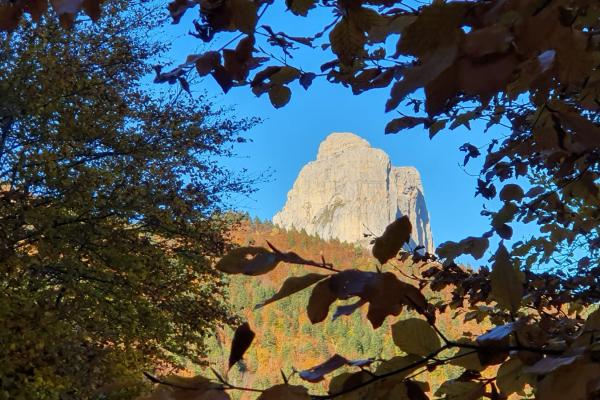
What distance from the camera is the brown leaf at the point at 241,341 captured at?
2.27 ft

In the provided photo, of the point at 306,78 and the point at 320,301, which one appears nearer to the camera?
the point at 320,301

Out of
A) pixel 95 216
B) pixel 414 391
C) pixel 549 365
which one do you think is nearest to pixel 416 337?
pixel 414 391

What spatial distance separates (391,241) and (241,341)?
22 cm

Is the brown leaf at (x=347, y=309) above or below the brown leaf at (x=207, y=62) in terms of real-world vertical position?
below

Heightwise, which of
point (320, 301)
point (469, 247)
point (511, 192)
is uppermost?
point (511, 192)

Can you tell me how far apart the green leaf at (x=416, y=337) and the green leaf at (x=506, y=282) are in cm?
10

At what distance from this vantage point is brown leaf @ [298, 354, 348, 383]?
702 mm

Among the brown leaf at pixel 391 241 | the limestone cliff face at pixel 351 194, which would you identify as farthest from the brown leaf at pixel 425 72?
the limestone cliff face at pixel 351 194

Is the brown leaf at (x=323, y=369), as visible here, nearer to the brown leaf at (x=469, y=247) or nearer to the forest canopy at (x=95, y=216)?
the brown leaf at (x=469, y=247)

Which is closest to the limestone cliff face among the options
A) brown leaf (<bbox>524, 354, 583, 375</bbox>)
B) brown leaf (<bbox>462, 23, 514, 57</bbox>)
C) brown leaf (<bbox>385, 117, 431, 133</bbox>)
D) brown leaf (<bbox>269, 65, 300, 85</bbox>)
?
brown leaf (<bbox>385, 117, 431, 133</bbox>)

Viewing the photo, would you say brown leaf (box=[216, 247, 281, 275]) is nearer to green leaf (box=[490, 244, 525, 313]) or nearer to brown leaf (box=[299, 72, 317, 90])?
green leaf (box=[490, 244, 525, 313])

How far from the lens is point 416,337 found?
2.55ft

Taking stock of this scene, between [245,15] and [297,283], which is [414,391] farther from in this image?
[245,15]

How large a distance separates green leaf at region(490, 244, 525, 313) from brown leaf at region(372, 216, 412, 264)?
15 cm
